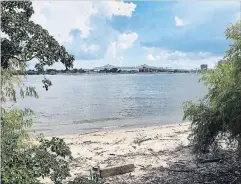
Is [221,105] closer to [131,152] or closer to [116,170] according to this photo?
[116,170]

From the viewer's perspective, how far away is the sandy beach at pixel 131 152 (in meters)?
12.9

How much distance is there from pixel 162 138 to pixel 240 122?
8.30m

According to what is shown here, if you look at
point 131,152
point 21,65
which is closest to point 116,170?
point 131,152

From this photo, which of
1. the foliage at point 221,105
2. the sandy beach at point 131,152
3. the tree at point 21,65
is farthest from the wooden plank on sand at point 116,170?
the tree at point 21,65

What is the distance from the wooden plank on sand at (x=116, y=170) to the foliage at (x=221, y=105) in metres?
2.15

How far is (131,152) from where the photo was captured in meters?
15.0

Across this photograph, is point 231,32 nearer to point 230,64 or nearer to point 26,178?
point 230,64

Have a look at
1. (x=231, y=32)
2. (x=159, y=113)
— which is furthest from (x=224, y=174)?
(x=159, y=113)

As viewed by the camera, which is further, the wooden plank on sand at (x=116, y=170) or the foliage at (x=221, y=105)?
the wooden plank on sand at (x=116, y=170)

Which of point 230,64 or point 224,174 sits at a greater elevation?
point 230,64

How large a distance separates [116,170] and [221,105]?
3.87 meters

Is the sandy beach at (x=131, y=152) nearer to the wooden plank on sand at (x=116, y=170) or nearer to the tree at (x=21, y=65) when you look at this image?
the wooden plank on sand at (x=116, y=170)

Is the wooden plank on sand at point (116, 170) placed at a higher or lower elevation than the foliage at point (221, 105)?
lower

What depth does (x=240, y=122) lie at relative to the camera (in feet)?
31.6
